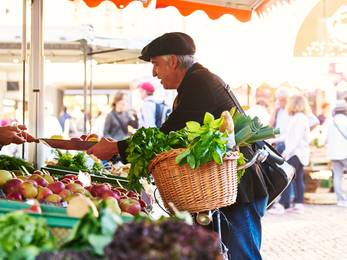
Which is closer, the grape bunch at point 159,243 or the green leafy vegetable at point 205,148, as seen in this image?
the grape bunch at point 159,243

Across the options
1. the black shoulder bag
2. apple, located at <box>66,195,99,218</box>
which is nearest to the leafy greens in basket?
the black shoulder bag

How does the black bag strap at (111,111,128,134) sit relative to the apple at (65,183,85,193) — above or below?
above

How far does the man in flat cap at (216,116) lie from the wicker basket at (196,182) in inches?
21.9

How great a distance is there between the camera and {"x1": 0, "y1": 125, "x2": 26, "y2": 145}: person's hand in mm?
4379

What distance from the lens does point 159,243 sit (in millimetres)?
1381

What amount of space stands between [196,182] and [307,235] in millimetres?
6192

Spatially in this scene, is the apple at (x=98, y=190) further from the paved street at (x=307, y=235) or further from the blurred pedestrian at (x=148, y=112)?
the blurred pedestrian at (x=148, y=112)

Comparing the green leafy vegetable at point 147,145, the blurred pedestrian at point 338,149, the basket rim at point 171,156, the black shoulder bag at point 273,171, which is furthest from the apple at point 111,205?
the blurred pedestrian at point 338,149

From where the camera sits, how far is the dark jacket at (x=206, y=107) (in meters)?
3.61

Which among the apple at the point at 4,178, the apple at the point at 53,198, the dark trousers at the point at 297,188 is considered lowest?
the dark trousers at the point at 297,188

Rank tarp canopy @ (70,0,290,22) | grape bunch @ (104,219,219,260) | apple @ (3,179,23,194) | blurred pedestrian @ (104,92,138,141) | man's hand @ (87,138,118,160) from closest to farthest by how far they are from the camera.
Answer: grape bunch @ (104,219,219,260) → apple @ (3,179,23,194) → man's hand @ (87,138,118,160) → tarp canopy @ (70,0,290,22) → blurred pedestrian @ (104,92,138,141)

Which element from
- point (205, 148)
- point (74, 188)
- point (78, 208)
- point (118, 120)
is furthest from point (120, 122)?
point (78, 208)

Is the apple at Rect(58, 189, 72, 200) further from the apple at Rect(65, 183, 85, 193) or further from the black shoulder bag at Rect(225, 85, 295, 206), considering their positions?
the black shoulder bag at Rect(225, 85, 295, 206)

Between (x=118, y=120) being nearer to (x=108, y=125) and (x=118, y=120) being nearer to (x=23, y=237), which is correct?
(x=108, y=125)
